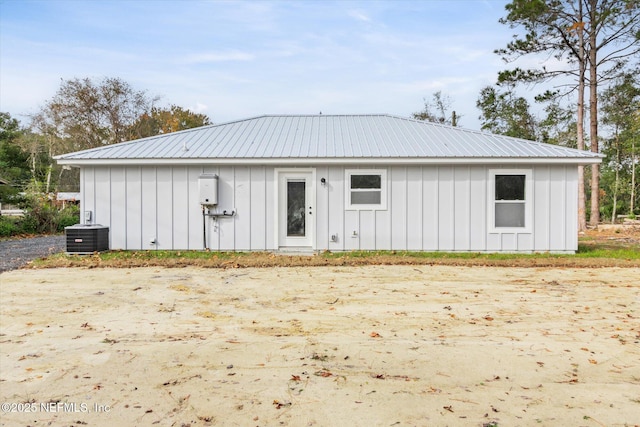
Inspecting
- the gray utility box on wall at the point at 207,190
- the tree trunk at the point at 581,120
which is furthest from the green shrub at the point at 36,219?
the tree trunk at the point at 581,120

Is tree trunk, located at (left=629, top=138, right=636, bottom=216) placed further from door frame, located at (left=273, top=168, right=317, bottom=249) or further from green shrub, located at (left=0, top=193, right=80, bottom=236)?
green shrub, located at (left=0, top=193, right=80, bottom=236)

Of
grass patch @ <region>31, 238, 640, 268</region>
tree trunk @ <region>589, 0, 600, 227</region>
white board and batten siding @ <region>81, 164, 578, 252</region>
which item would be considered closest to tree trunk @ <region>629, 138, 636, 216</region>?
tree trunk @ <region>589, 0, 600, 227</region>

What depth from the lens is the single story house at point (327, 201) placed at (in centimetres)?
1045

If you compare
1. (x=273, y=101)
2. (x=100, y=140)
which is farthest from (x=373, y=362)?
(x=100, y=140)

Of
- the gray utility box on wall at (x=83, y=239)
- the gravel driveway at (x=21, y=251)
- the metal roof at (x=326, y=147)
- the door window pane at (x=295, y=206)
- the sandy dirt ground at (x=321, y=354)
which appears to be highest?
the metal roof at (x=326, y=147)

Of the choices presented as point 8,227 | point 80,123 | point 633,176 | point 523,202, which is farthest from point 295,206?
point 633,176

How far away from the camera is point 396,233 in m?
10.5

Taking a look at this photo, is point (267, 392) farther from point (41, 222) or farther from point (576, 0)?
point (576, 0)

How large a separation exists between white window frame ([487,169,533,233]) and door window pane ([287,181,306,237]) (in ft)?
14.6

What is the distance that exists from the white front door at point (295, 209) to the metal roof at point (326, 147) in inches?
20.0

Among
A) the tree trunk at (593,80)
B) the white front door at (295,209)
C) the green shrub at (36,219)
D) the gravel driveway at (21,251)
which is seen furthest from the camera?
the tree trunk at (593,80)

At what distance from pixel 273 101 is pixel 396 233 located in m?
13.9

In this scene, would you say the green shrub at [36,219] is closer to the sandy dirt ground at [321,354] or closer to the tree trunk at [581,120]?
the sandy dirt ground at [321,354]

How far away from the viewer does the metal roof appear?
1021cm
